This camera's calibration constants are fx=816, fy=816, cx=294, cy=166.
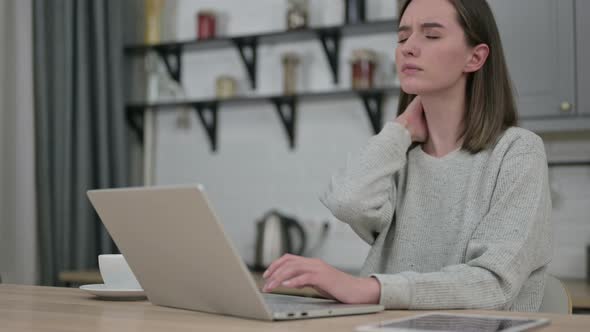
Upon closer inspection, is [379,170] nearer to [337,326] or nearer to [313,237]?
[337,326]

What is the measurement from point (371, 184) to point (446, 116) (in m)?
0.22

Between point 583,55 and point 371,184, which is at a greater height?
point 583,55

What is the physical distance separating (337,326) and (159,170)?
2.87 m

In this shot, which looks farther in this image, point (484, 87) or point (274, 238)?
point (274, 238)

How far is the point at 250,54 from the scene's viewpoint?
3.60 metres

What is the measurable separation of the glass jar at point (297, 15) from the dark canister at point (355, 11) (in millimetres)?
190

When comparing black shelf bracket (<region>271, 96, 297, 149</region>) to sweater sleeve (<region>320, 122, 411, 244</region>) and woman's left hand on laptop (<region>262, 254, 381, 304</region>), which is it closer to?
sweater sleeve (<region>320, 122, 411, 244</region>)

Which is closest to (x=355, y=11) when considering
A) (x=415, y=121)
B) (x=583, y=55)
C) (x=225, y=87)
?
(x=225, y=87)

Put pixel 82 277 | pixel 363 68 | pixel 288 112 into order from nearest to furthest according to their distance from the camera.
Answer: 1. pixel 82 277
2. pixel 363 68
3. pixel 288 112

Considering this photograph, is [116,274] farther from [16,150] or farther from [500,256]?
[16,150]

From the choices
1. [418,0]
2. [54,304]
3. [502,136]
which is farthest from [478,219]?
[54,304]

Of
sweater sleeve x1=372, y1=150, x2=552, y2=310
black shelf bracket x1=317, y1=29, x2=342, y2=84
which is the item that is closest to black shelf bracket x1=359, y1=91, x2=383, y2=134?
black shelf bracket x1=317, y1=29, x2=342, y2=84

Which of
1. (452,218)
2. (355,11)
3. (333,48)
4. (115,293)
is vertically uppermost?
(355,11)

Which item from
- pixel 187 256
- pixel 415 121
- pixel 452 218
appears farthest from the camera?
pixel 415 121
